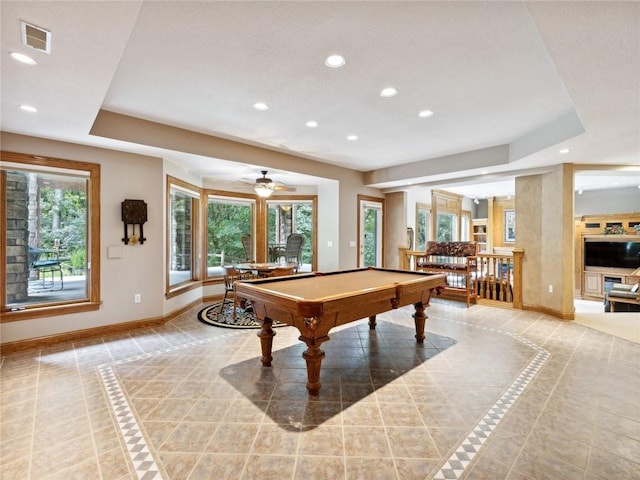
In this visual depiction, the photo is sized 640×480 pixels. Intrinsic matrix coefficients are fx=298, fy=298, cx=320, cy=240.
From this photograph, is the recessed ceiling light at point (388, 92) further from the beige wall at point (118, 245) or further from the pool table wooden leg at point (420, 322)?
the beige wall at point (118, 245)

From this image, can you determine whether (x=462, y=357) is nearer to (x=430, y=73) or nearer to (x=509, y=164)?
(x=430, y=73)

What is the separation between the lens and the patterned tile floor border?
174cm

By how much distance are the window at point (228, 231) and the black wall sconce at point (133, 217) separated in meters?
2.00

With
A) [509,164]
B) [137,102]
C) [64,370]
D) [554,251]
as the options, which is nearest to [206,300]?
[64,370]

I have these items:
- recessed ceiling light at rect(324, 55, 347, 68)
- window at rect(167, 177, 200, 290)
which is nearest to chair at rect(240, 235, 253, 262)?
window at rect(167, 177, 200, 290)

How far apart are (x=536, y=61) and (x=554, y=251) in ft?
12.4

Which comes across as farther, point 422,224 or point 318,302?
point 422,224

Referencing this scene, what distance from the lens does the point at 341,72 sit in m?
2.59

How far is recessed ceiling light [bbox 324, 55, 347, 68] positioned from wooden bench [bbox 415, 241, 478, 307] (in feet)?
15.2

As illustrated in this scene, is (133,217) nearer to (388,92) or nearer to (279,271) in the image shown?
(279,271)

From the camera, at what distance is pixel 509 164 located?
476cm

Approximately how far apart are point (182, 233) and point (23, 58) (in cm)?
394

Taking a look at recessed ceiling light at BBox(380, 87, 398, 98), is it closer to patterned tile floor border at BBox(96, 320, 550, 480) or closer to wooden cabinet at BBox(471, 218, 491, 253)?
patterned tile floor border at BBox(96, 320, 550, 480)

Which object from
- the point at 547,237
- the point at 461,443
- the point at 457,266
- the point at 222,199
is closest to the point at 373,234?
the point at 457,266
